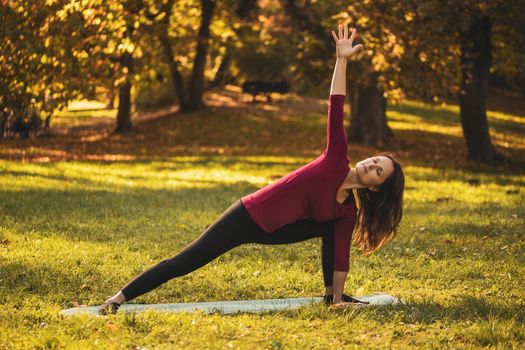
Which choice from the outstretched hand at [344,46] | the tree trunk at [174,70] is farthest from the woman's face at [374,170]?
the tree trunk at [174,70]

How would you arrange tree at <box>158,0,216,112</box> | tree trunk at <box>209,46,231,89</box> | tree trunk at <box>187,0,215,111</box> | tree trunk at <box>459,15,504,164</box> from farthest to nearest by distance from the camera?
tree trunk at <box>209,46,231,89</box> → tree trunk at <box>187,0,215,111</box> → tree at <box>158,0,216,112</box> → tree trunk at <box>459,15,504,164</box>

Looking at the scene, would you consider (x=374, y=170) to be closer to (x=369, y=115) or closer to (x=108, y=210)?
(x=108, y=210)

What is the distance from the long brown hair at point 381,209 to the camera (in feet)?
19.8

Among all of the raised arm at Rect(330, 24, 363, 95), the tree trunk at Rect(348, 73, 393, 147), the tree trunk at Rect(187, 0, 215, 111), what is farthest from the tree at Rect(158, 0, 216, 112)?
the raised arm at Rect(330, 24, 363, 95)

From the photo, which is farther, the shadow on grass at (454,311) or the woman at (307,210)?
the shadow on grass at (454,311)

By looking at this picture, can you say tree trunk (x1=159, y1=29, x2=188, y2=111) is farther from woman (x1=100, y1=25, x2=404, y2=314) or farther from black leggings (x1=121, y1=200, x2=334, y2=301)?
black leggings (x1=121, y1=200, x2=334, y2=301)

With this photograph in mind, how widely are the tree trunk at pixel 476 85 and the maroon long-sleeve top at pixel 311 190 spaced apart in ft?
46.7

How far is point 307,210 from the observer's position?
577cm

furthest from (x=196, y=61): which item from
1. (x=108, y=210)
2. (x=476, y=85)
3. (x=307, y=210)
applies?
(x=307, y=210)

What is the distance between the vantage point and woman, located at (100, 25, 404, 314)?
562 centimetres

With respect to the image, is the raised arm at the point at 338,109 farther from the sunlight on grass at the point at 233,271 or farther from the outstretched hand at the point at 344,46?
the sunlight on grass at the point at 233,271

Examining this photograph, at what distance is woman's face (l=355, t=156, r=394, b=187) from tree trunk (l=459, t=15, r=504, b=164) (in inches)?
546

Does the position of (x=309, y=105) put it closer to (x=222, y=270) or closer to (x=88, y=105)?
(x=88, y=105)

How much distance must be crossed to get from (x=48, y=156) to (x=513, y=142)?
54.9ft
